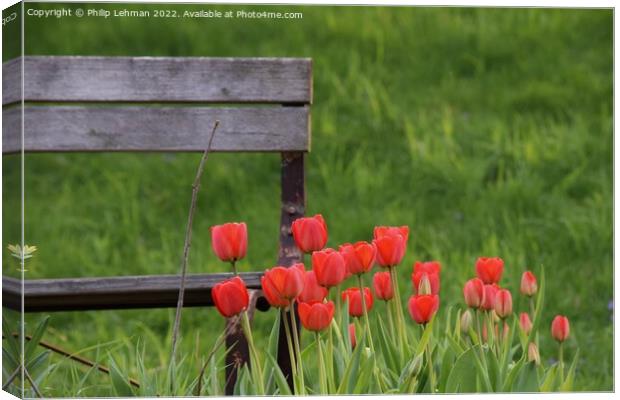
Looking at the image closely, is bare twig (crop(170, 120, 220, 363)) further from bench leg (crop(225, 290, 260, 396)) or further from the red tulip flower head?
the red tulip flower head

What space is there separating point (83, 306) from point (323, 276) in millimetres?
535

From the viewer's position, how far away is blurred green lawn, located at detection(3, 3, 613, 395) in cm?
278

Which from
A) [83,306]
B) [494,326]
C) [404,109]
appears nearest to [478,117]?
[404,109]

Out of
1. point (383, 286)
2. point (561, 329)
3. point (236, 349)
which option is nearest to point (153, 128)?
point (236, 349)

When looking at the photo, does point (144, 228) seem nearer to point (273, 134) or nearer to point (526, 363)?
point (273, 134)

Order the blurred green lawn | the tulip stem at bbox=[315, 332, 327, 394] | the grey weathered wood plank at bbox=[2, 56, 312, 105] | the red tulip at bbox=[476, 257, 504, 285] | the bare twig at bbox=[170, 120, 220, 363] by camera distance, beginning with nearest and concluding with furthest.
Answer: the bare twig at bbox=[170, 120, 220, 363]
the tulip stem at bbox=[315, 332, 327, 394]
the red tulip at bbox=[476, 257, 504, 285]
the grey weathered wood plank at bbox=[2, 56, 312, 105]
the blurred green lawn

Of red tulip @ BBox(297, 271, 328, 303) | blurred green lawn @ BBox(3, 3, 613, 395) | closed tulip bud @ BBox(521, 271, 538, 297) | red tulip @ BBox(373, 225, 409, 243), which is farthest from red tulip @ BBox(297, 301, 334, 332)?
blurred green lawn @ BBox(3, 3, 613, 395)

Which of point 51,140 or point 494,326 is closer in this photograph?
point 494,326

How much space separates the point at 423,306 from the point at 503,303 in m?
0.17

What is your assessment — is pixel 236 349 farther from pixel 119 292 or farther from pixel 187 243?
pixel 187 243

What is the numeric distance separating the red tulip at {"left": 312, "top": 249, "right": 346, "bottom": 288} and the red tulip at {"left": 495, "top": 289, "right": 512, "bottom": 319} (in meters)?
0.33

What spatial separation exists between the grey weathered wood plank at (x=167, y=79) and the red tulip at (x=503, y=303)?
0.54 m

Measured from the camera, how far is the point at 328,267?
1.84 meters

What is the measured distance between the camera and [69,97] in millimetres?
2320
